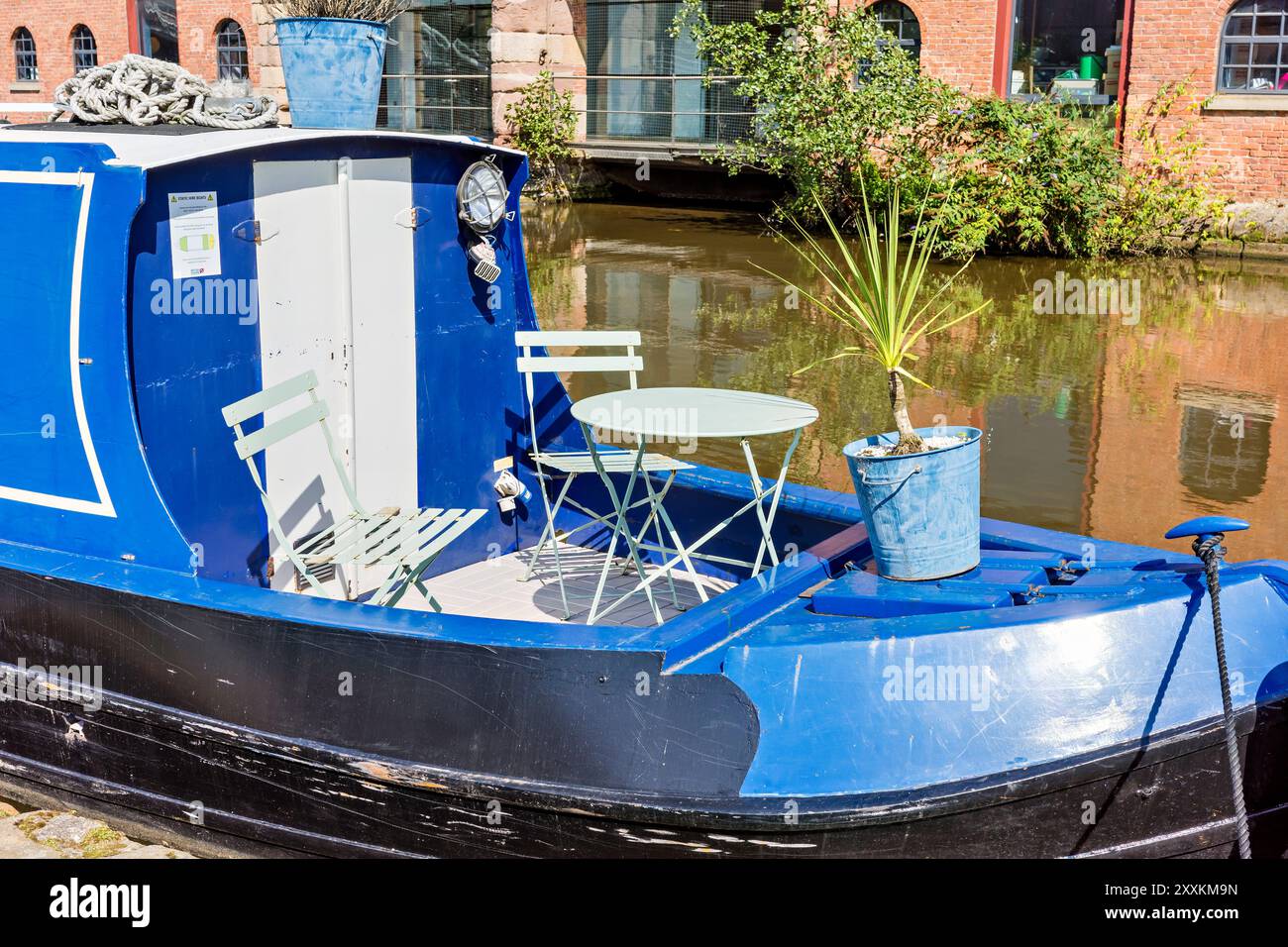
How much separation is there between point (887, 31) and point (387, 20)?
13.5 m

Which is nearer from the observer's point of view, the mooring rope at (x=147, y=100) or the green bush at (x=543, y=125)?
the mooring rope at (x=147, y=100)

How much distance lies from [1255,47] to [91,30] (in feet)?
74.3

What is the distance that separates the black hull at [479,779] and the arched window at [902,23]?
1627 cm

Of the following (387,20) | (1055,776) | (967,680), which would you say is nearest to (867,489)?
(967,680)

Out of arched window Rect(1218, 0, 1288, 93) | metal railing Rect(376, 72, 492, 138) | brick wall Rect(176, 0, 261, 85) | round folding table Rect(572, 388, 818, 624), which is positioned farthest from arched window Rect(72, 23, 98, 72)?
round folding table Rect(572, 388, 818, 624)

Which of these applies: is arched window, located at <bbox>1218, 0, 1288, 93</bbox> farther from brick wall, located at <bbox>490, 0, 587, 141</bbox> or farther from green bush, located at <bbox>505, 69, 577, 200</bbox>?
brick wall, located at <bbox>490, 0, 587, 141</bbox>

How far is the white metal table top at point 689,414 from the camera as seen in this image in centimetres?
430

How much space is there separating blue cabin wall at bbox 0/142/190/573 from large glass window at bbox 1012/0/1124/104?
1536 centimetres

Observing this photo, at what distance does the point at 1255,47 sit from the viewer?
16.1m

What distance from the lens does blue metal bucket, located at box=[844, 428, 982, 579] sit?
12.6 ft

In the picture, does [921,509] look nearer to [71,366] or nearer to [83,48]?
[71,366]

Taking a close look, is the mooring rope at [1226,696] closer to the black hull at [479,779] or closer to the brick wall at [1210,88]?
the black hull at [479,779]

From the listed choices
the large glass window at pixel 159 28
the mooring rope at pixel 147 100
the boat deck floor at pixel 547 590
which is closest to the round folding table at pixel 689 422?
the boat deck floor at pixel 547 590

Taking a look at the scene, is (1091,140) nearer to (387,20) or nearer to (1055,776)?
(387,20)
